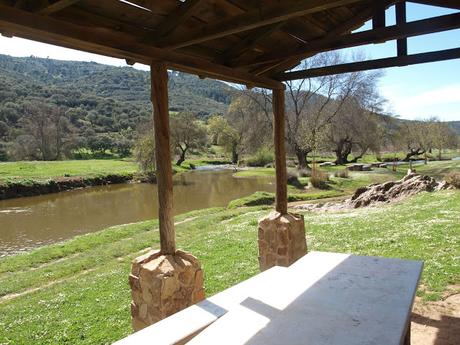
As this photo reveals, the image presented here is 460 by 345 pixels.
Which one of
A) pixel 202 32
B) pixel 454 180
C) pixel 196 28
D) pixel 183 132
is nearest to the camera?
pixel 202 32

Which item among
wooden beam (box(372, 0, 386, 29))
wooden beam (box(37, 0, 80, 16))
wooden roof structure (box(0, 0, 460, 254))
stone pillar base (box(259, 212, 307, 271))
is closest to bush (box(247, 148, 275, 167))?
stone pillar base (box(259, 212, 307, 271))

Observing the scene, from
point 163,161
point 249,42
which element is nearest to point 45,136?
point 249,42

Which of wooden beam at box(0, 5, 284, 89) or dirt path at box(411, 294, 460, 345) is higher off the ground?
wooden beam at box(0, 5, 284, 89)

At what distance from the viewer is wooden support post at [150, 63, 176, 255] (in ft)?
14.8

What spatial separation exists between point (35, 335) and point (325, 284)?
4815 mm

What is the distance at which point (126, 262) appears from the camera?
1090 cm

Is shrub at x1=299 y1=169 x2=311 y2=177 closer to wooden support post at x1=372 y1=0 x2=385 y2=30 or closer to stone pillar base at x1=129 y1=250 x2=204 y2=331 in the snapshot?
wooden support post at x1=372 y1=0 x2=385 y2=30

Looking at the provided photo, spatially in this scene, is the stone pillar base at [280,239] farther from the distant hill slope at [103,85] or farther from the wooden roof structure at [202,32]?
the distant hill slope at [103,85]

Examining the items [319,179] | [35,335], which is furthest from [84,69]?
[35,335]

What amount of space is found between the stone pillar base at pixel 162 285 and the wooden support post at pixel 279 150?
104 inches

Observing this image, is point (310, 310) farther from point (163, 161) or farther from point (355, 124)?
point (355, 124)

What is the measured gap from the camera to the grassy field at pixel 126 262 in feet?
19.7

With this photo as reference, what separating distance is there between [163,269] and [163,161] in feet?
4.22

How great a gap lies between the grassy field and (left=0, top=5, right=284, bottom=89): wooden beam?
12.8 feet
